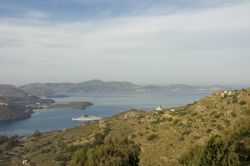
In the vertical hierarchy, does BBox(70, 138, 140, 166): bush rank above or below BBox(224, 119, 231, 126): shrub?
below

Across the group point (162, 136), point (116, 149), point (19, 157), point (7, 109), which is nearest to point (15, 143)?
point (19, 157)

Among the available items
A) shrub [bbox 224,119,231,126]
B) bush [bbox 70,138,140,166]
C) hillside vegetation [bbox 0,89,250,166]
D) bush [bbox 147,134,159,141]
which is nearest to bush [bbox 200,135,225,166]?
hillside vegetation [bbox 0,89,250,166]

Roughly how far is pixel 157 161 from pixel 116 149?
6.21m

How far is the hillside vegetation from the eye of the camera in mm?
16734

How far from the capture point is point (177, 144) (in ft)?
87.5

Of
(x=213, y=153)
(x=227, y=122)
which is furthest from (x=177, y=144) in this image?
(x=213, y=153)

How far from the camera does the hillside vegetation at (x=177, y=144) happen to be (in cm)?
1673

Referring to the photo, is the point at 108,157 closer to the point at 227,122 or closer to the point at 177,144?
the point at 177,144

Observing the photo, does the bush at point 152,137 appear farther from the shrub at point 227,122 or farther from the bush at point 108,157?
the bush at point 108,157

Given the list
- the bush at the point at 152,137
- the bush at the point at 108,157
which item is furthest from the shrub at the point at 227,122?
the bush at the point at 108,157

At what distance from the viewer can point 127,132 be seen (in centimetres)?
3766

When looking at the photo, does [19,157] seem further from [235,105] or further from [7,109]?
[7,109]

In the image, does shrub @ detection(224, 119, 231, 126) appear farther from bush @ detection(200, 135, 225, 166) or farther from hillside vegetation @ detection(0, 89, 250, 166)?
bush @ detection(200, 135, 225, 166)

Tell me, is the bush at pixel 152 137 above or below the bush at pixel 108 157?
below
